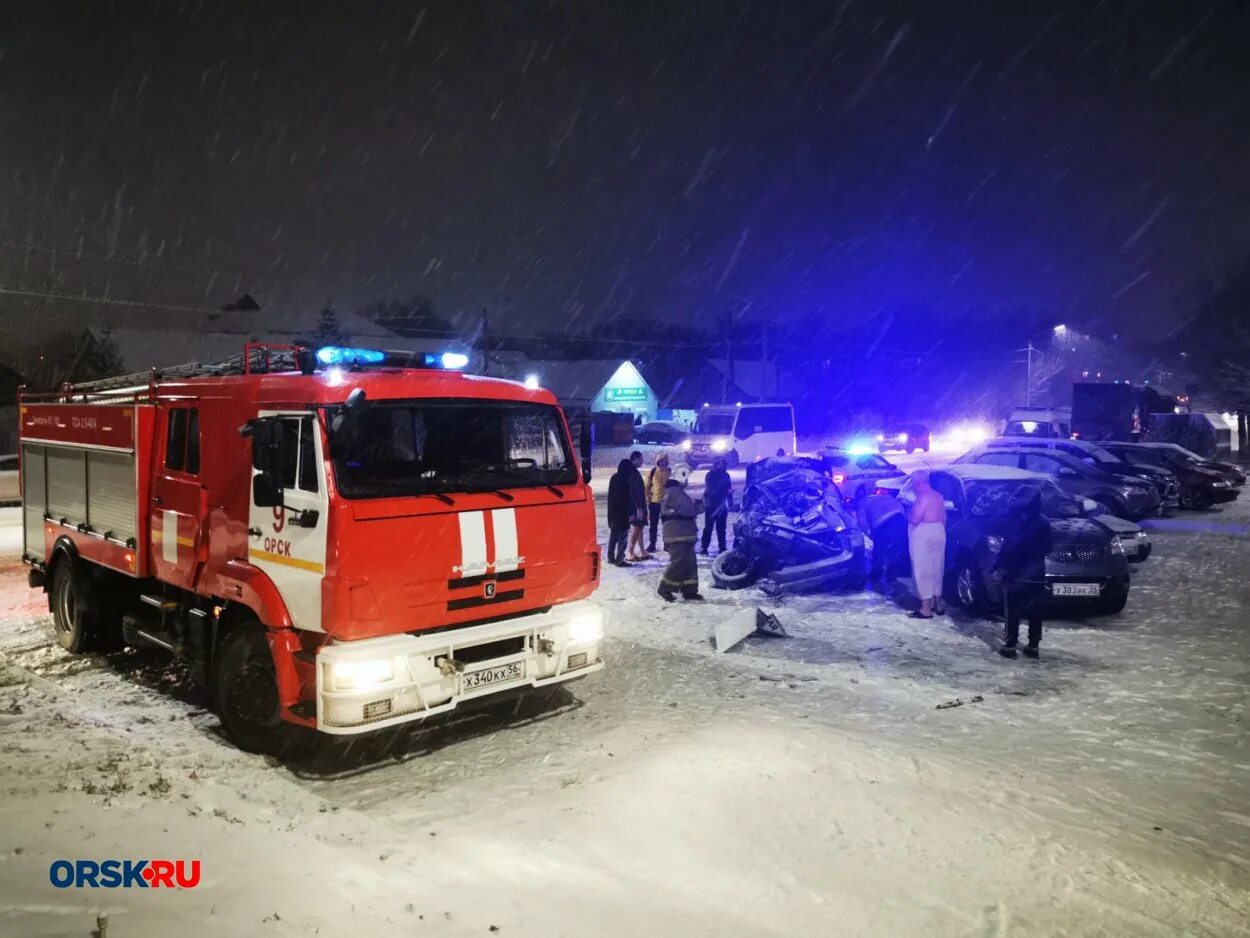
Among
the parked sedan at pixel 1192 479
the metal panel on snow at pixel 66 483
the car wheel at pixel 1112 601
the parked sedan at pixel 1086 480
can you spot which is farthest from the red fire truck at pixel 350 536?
the parked sedan at pixel 1192 479

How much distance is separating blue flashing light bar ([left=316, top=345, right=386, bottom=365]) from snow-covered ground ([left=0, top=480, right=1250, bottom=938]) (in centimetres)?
274

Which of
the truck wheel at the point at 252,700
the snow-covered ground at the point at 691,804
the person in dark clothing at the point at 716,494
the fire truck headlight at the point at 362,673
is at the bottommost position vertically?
the snow-covered ground at the point at 691,804

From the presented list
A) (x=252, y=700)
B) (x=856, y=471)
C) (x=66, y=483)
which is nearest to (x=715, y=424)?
(x=856, y=471)

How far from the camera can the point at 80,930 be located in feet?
11.5

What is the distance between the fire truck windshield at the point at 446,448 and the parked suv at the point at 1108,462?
1396 centimetres

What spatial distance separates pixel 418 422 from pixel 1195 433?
34.4 metres

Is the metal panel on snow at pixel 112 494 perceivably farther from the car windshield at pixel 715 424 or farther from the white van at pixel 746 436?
the car windshield at pixel 715 424

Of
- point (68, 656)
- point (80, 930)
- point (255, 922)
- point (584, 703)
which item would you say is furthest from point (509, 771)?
point (68, 656)

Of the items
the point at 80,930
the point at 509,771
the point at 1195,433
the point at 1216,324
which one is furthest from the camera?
the point at 1216,324

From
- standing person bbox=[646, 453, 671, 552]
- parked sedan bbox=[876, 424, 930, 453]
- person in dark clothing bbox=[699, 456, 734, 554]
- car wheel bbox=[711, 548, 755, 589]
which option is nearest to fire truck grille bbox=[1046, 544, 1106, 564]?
car wheel bbox=[711, 548, 755, 589]

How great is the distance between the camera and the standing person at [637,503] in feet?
44.0

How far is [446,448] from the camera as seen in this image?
6062 millimetres

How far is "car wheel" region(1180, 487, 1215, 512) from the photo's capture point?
2069 cm

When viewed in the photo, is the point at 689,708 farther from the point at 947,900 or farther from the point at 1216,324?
the point at 1216,324
